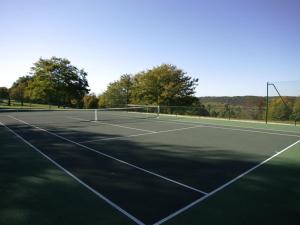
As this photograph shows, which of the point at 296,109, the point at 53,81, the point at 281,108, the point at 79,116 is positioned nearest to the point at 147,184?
the point at 296,109

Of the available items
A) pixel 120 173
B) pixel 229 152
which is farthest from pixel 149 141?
pixel 120 173

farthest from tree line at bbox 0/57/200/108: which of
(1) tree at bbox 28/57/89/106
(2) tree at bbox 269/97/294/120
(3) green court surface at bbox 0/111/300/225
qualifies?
(3) green court surface at bbox 0/111/300/225

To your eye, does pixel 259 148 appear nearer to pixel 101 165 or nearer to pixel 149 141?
pixel 149 141

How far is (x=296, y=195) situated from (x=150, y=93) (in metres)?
37.1

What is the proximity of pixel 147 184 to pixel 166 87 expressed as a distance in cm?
3479

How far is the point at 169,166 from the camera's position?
7766mm

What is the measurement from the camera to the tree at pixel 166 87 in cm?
4059

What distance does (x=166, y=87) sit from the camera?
133ft

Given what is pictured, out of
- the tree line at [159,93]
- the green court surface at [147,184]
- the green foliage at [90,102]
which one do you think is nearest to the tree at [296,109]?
the tree line at [159,93]

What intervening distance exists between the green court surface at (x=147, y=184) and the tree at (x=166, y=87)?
30.1m

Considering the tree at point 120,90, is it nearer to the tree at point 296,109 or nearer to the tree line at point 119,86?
the tree line at point 119,86

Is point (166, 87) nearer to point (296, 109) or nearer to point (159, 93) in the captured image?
point (159, 93)

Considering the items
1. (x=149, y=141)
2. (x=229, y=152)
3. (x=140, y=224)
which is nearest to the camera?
(x=140, y=224)

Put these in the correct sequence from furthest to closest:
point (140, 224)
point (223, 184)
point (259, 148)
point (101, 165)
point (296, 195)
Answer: point (259, 148) < point (101, 165) < point (223, 184) < point (296, 195) < point (140, 224)
